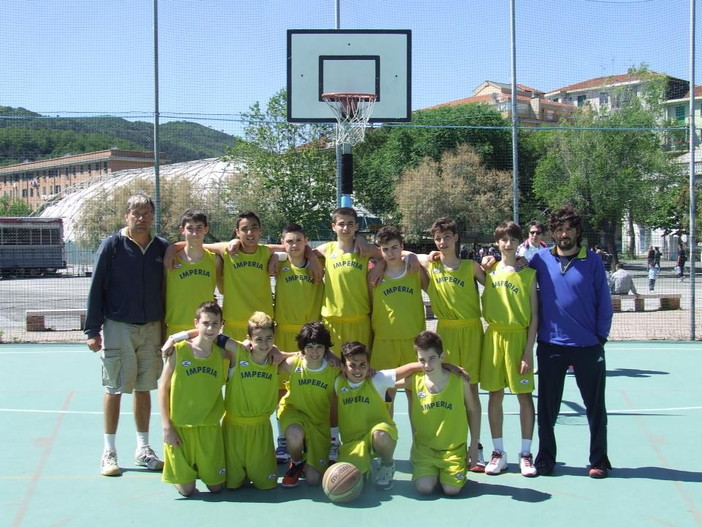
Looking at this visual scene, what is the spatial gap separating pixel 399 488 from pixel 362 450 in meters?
0.37

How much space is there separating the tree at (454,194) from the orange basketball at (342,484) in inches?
709

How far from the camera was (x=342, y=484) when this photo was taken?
450 cm

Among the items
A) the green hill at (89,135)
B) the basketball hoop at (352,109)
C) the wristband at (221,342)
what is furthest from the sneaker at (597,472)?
the green hill at (89,135)

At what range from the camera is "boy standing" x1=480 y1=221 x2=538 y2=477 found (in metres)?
5.13

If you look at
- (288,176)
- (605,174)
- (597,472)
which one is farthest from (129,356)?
(605,174)

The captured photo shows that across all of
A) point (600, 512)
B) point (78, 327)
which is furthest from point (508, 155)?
point (600, 512)

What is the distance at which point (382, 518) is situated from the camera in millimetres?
4277

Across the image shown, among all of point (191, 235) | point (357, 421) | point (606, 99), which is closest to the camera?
point (357, 421)

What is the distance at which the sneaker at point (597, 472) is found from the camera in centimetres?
494

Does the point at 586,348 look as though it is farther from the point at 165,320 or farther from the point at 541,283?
the point at 165,320

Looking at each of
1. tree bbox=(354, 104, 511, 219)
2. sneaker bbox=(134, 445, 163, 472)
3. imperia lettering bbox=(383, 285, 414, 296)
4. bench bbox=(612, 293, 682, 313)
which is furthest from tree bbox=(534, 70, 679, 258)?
sneaker bbox=(134, 445, 163, 472)

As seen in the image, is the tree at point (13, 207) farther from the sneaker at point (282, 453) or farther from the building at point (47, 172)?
the sneaker at point (282, 453)

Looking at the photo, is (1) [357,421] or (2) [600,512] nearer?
(2) [600,512]

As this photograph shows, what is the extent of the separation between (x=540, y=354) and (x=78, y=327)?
10586mm
